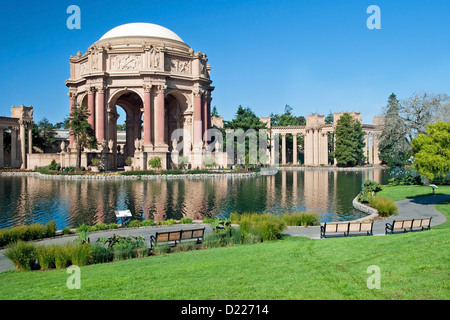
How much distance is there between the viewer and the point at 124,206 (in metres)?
23.2

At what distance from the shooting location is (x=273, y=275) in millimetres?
7930

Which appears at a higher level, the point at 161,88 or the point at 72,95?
the point at 72,95

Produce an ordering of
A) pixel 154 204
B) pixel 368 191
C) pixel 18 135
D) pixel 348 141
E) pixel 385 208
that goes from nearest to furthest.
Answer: pixel 385 208, pixel 154 204, pixel 368 191, pixel 18 135, pixel 348 141

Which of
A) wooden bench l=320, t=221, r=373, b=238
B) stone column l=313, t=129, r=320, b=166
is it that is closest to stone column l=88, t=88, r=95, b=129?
wooden bench l=320, t=221, r=373, b=238

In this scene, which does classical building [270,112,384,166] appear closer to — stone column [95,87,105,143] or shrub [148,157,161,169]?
shrub [148,157,161,169]

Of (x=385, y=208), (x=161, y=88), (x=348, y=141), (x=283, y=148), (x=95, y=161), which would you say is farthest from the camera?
(x=283, y=148)

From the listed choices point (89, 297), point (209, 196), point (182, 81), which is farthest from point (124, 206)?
point (182, 81)

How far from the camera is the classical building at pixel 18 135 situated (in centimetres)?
6631

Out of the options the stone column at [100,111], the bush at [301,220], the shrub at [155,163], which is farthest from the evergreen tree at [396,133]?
the stone column at [100,111]

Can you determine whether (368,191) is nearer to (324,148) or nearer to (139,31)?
(139,31)

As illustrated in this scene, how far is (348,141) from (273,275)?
7335 cm

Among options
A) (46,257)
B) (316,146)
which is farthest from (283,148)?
(46,257)

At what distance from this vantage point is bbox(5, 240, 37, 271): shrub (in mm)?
10266

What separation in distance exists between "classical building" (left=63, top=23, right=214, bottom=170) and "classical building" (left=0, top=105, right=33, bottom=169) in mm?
11785
